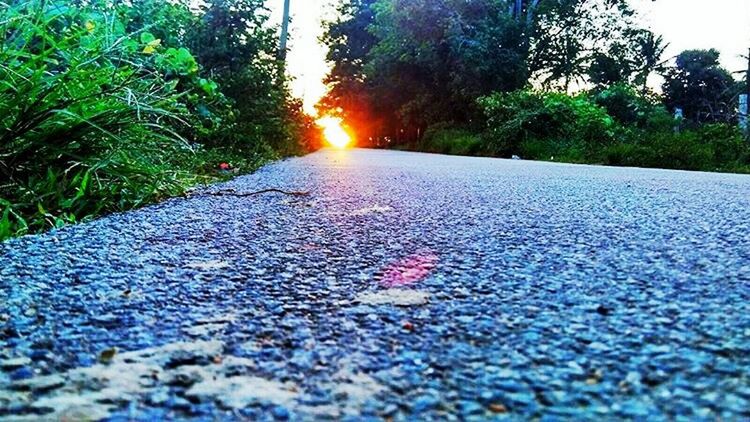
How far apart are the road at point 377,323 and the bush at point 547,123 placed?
29.0ft

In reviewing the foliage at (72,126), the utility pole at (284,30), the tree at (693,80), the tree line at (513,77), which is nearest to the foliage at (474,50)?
the tree line at (513,77)

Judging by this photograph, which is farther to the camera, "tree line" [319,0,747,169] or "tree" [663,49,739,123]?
"tree" [663,49,739,123]

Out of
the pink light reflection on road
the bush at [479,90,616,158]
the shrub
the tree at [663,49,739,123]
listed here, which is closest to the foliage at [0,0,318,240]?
the shrub

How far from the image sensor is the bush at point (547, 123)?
33.3 feet

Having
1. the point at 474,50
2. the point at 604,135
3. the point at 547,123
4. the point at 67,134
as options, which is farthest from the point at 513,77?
the point at 67,134

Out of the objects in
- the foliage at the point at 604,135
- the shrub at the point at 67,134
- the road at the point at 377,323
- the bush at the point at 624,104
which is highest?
the bush at the point at 624,104

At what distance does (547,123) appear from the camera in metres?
11.0

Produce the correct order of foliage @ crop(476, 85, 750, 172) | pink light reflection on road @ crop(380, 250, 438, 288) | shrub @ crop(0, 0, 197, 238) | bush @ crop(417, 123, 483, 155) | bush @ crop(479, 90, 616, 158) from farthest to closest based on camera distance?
bush @ crop(417, 123, 483, 155) < bush @ crop(479, 90, 616, 158) < foliage @ crop(476, 85, 750, 172) < shrub @ crop(0, 0, 197, 238) < pink light reflection on road @ crop(380, 250, 438, 288)

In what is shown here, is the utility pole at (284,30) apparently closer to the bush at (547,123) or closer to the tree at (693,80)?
the bush at (547,123)

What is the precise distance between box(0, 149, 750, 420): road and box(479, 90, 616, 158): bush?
883 centimetres

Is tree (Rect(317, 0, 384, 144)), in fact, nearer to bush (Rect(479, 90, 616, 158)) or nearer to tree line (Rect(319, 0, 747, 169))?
tree line (Rect(319, 0, 747, 169))

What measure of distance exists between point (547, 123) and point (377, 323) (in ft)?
35.6

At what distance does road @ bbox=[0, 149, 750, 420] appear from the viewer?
578 millimetres

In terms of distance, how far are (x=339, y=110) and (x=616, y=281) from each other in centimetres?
2618
